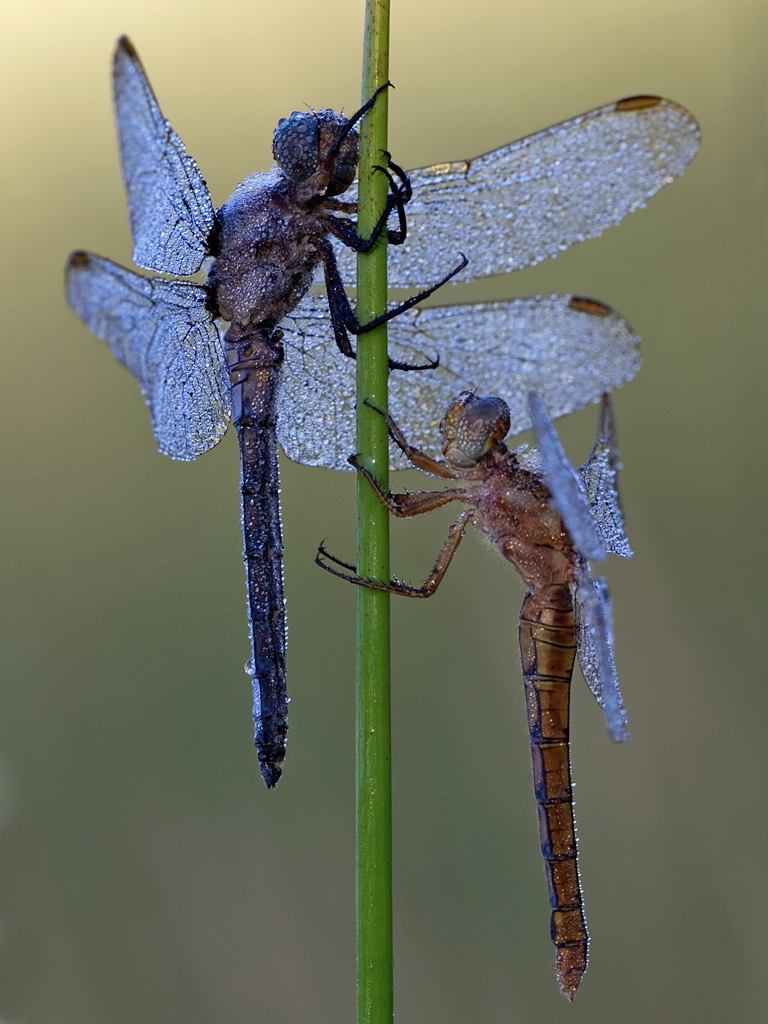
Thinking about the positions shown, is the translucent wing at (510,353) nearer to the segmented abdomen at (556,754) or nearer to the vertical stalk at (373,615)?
the segmented abdomen at (556,754)

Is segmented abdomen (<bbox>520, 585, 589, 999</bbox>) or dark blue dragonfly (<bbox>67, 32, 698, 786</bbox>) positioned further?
dark blue dragonfly (<bbox>67, 32, 698, 786</bbox>)

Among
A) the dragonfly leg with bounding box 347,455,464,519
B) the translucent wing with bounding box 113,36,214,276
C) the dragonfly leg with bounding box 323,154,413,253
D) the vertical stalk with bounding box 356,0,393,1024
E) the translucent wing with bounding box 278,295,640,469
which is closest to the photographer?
the vertical stalk with bounding box 356,0,393,1024

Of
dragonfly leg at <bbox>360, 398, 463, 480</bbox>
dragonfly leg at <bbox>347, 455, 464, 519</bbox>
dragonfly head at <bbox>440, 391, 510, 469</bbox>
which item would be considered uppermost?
dragonfly head at <bbox>440, 391, 510, 469</bbox>

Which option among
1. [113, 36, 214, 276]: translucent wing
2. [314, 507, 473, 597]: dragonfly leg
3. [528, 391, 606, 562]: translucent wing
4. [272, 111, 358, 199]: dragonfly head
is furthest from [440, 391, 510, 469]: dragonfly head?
[113, 36, 214, 276]: translucent wing

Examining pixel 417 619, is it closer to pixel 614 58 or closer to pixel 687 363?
pixel 687 363

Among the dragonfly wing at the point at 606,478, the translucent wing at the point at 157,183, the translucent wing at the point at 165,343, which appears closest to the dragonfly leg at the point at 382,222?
the translucent wing at the point at 157,183

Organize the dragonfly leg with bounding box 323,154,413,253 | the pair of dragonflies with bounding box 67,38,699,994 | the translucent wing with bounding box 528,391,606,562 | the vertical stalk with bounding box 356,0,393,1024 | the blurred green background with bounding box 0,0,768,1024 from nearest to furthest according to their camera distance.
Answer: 1. the vertical stalk with bounding box 356,0,393,1024
2. the dragonfly leg with bounding box 323,154,413,253
3. the translucent wing with bounding box 528,391,606,562
4. the pair of dragonflies with bounding box 67,38,699,994
5. the blurred green background with bounding box 0,0,768,1024

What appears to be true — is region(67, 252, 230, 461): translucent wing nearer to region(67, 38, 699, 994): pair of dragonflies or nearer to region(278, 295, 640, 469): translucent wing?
region(67, 38, 699, 994): pair of dragonflies

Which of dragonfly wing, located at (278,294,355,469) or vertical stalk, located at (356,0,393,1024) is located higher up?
dragonfly wing, located at (278,294,355,469)
